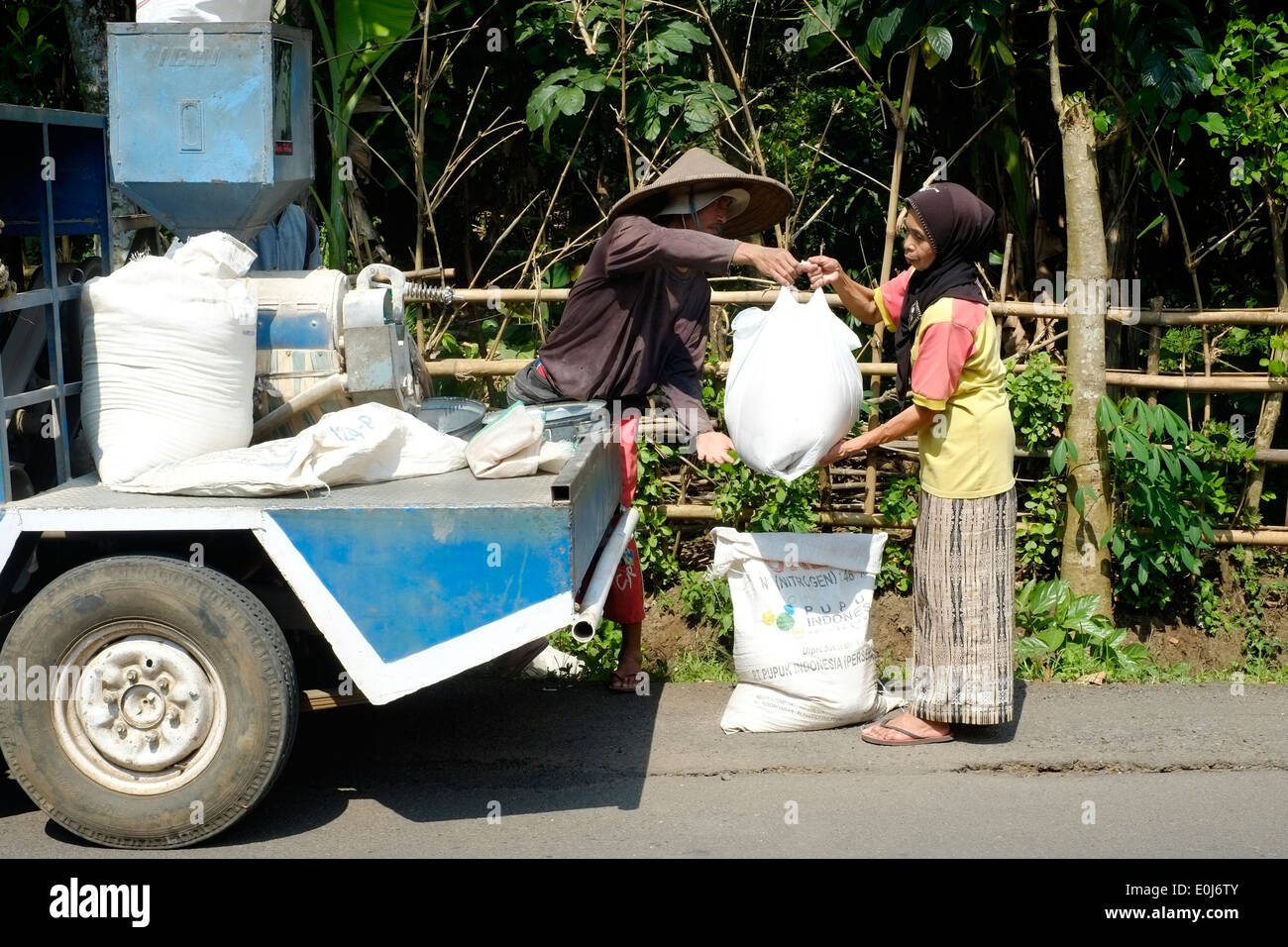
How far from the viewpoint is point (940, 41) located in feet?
18.2

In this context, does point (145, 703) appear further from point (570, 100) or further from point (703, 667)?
point (570, 100)

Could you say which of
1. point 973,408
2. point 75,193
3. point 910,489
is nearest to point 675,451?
point 910,489

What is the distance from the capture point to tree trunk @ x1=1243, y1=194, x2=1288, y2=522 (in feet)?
19.3

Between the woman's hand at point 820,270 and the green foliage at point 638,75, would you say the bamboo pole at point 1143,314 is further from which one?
the woman's hand at point 820,270

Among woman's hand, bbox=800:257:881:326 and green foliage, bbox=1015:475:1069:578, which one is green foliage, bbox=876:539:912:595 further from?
woman's hand, bbox=800:257:881:326

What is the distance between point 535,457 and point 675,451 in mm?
1907

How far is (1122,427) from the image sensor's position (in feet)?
18.3

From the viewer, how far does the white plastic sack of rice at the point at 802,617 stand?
14.8 ft

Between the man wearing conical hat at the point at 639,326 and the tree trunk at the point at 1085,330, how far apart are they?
1450 millimetres

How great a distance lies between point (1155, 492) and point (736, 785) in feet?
7.99

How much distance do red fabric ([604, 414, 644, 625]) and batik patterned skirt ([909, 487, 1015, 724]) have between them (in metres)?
1.03

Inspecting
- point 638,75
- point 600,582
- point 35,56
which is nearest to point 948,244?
point 600,582

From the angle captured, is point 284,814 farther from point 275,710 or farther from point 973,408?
point 973,408

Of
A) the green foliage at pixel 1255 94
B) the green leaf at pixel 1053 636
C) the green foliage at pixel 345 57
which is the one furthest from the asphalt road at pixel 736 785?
the green foliage at pixel 345 57
